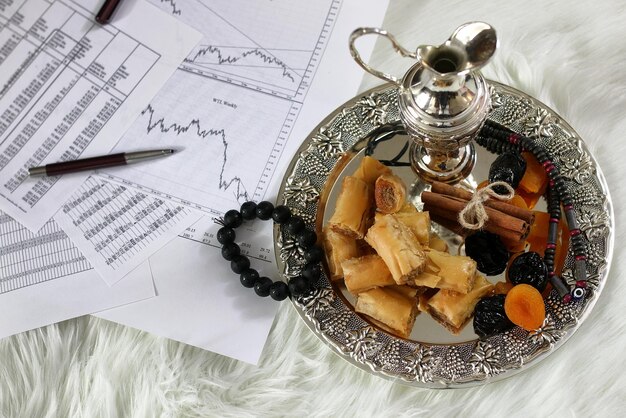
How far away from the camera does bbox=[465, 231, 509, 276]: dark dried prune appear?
653mm

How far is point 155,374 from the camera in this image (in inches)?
28.1

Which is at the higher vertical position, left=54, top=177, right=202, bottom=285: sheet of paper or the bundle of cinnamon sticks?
the bundle of cinnamon sticks

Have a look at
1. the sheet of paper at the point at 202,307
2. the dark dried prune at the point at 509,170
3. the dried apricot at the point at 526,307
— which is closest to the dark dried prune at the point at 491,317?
the dried apricot at the point at 526,307

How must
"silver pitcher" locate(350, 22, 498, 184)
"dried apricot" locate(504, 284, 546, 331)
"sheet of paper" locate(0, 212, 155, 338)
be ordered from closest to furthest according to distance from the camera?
1. "silver pitcher" locate(350, 22, 498, 184)
2. "dried apricot" locate(504, 284, 546, 331)
3. "sheet of paper" locate(0, 212, 155, 338)

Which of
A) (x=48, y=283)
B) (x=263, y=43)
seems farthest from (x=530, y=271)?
(x=48, y=283)

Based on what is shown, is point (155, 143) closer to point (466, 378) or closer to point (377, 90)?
point (377, 90)

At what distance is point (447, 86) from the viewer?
0.54m

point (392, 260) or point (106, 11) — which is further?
point (106, 11)

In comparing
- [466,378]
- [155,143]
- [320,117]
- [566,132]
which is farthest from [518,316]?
[155,143]

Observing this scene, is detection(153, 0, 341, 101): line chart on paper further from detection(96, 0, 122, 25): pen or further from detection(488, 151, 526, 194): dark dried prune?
detection(488, 151, 526, 194): dark dried prune

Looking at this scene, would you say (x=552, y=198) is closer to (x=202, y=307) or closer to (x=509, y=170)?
(x=509, y=170)

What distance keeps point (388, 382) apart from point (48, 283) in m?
0.40

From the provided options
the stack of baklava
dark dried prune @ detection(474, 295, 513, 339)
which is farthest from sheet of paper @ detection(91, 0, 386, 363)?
dark dried prune @ detection(474, 295, 513, 339)

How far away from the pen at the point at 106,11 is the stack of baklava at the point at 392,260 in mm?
390
